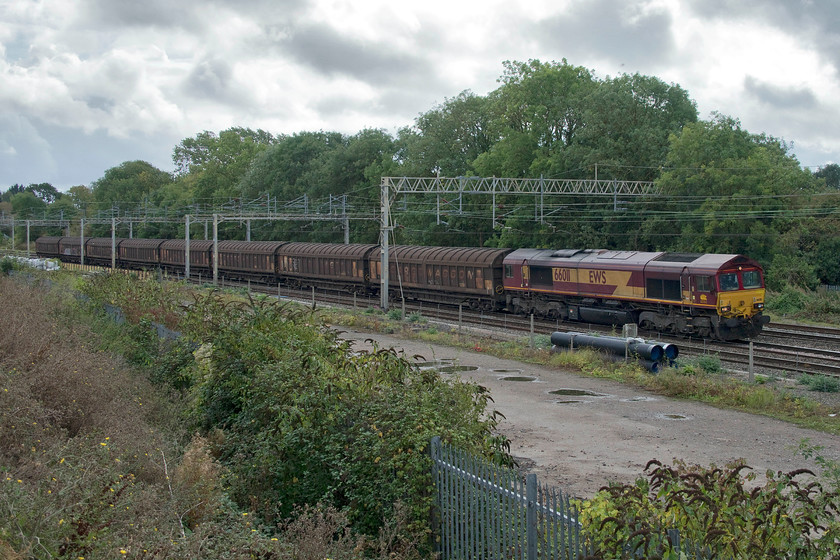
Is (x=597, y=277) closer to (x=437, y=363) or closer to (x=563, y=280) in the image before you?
(x=563, y=280)

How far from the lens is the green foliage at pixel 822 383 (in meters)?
17.3

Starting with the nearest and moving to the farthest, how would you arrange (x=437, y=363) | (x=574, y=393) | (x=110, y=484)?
(x=110, y=484) → (x=574, y=393) → (x=437, y=363)

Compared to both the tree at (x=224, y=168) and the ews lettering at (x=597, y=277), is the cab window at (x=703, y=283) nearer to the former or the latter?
the ews lettering at (x=597, y=277)

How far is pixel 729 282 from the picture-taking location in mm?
24109

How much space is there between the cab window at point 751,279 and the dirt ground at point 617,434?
9637 millimetres

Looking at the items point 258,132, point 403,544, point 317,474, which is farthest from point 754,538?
point 258,132

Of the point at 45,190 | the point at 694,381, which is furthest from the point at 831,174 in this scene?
the point at 45,190

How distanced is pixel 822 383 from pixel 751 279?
25.9 feet

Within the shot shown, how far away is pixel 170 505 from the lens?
22.7 feet

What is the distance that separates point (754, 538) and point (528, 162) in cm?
4555

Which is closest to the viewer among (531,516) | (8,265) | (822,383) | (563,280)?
(531,516)

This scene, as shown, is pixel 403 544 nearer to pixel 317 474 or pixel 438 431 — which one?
pixel 438 431

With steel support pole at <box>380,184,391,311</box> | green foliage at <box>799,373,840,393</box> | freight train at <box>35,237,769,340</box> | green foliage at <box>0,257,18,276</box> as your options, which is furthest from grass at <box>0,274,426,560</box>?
green foliage at <box>0,257,18,276</box>

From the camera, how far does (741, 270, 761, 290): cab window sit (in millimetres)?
24562
